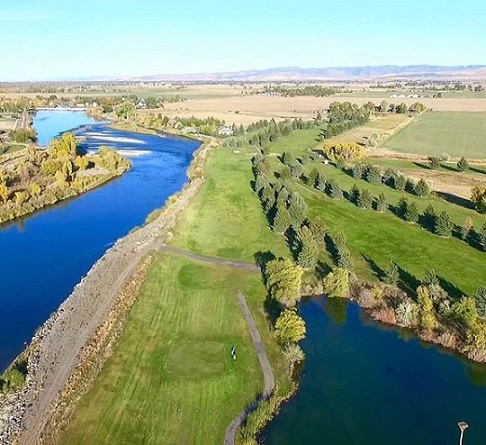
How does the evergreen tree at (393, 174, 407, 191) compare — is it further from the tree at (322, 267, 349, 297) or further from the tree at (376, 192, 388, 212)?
the tree at (322, 267, 349, 297)

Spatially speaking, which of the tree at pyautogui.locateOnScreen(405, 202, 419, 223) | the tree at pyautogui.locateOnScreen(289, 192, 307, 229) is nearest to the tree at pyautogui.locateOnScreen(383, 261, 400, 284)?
the tree at pyautogui.locateOnScreen(289, 192, 307, 229)

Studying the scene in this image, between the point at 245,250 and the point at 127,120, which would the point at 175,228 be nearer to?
the point at 245,250

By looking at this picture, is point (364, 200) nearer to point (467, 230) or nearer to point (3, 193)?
point (467, 230)

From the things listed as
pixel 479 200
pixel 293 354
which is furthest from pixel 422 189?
Answer: pixel 293 354

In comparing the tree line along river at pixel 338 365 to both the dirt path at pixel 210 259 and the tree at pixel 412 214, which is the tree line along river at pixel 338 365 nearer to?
the dirt path at pixel 210 259

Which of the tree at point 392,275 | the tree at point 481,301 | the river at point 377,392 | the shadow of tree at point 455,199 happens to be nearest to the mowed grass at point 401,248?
the tree at point 392,275

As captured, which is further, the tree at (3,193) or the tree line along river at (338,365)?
the tree at (3,193)
